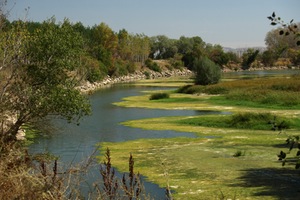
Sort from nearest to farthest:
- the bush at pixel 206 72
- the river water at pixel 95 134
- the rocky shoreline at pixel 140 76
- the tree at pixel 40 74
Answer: the tree at pixel 40 74 → the river water at pixel 95 134 → the bush at pixel 206 72 → the rocky shoreline at pixel 140 76

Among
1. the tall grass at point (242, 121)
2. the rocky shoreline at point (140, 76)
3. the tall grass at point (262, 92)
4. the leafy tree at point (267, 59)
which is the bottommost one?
the tall grass at point (242, 121)

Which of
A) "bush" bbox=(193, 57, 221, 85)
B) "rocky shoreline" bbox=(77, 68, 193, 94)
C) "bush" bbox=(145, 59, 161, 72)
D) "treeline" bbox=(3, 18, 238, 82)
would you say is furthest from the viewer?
"bush" bbox=(145, 59, 161, 72)

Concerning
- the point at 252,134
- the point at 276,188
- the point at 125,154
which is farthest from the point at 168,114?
the point at 276,188

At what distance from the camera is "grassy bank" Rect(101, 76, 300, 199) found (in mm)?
16625

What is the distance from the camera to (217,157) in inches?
880

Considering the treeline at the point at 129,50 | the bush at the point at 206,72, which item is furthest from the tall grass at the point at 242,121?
the treeline at the point at 129,50

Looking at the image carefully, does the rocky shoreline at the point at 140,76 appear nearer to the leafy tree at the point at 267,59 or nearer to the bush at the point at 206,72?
the bush at the point at 206,72

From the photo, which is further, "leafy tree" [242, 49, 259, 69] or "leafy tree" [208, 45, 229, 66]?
"leafy tree" [242, 49, 259, 69]

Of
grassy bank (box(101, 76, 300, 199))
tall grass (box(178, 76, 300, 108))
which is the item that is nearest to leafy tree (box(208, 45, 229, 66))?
tall grass (box(178, 76, 300, 108))

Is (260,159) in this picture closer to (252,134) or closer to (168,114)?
(252,134)

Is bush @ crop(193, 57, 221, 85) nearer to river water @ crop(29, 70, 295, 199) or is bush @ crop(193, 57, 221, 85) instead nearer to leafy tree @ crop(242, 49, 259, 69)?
river water @ crop(29, 70, 295, 199)

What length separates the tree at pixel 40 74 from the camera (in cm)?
2064

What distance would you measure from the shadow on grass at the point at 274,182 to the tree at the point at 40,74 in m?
9.17

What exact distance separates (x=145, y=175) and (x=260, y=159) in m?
5.83
